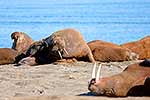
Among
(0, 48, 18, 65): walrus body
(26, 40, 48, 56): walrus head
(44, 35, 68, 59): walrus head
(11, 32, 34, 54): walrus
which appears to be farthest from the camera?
(11, 32, 34, 54): walrus

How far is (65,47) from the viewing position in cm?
1219

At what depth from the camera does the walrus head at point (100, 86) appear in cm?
745

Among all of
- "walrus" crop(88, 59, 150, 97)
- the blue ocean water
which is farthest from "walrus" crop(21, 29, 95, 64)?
the blue ocean water

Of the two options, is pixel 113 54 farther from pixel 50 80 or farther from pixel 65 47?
pixel 50 80

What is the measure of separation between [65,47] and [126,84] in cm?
465

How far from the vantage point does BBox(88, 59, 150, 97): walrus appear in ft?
24.5

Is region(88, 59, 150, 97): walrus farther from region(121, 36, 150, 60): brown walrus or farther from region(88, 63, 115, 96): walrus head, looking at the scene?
region(121, 36, 150, 60): brown walrus

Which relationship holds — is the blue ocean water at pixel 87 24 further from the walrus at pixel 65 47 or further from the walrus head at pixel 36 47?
the walrus at pixel 65 47

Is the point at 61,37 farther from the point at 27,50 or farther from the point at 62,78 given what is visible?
the point at 62,78

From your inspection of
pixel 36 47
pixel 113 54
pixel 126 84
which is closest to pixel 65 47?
pixel 36 47

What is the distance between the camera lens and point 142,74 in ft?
25.3

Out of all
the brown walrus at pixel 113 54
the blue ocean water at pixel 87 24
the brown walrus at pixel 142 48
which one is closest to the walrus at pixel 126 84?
the brown walrus at pixel 113 54

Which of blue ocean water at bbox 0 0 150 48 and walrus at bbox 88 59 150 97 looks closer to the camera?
walrus at bbox 88 59 150 97

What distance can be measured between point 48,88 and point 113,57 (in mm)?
3877
